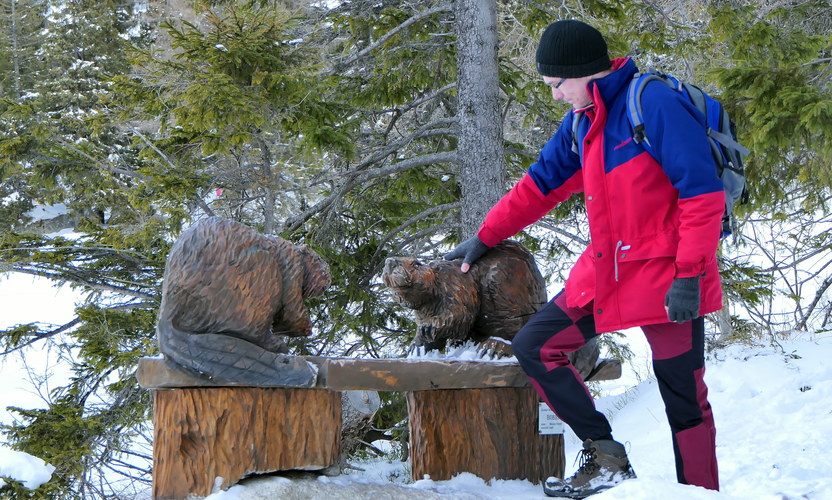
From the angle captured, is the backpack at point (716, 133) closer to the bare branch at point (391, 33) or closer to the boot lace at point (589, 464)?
the boot lace at point (589, 464)

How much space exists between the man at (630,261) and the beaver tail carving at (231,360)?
37.0 inches

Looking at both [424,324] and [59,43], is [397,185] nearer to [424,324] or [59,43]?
[424,324]

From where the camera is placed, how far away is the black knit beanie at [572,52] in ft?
9.21

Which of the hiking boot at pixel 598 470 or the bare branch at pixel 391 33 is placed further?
the bare branch at pixel 391 33

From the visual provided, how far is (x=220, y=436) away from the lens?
9.18 ft

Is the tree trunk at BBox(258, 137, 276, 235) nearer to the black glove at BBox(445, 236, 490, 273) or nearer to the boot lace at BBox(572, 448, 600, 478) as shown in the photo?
the black glove at BBox(445, 236, 490, 273)

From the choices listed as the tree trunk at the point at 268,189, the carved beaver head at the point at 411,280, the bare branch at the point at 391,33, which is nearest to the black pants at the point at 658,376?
the carved beaver head at the point at 411,280

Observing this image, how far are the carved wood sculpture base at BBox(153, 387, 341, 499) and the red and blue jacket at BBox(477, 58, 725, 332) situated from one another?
4.23ft

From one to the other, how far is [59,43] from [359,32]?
12.4m

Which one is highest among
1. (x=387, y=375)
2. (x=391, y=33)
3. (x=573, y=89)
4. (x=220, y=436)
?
(x=391, y=33)

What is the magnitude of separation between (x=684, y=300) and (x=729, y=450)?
9.92ft

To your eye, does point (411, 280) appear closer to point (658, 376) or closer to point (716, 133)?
point (658, 376)

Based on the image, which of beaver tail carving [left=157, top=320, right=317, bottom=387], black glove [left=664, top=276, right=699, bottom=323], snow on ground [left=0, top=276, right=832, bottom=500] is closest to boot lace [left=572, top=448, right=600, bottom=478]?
snow on ground [left=0, top=276, right=832, bottom=500]

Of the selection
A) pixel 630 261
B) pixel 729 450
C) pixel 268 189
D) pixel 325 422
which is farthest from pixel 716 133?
pixel 268 189
